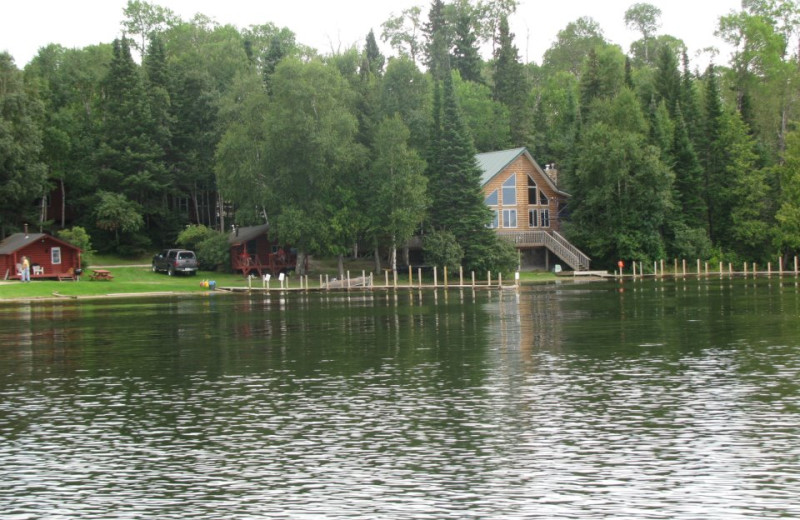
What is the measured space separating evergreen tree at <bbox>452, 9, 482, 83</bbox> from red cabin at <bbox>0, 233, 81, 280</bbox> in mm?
67278

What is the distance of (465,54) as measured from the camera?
13250 cm

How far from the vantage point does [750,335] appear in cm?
3416

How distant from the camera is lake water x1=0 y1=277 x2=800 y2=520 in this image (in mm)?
14164

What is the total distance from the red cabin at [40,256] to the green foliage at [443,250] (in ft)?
90.8

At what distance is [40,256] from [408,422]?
212 ft

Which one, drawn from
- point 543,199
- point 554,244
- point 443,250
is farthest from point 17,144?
point 543,199

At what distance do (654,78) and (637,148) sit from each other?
21640mm

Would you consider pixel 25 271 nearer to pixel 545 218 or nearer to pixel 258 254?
pixel 258 254

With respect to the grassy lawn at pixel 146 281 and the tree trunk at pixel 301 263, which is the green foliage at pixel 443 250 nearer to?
the grassy lawn at pixel 146 281

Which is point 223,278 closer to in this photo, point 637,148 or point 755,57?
point 637,148

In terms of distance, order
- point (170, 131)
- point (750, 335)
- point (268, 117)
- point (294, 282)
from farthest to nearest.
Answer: point (170, 131), point (294, 282), point (268, 117), point (750, 335)

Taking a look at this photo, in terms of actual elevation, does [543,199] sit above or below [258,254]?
above

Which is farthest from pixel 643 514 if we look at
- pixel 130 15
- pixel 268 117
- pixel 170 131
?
pixel 130 15

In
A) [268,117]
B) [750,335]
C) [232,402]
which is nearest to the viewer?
[232,402]
